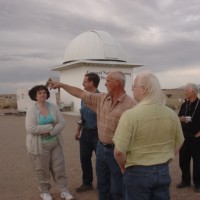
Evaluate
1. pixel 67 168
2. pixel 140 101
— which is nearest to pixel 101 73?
pixel 67 168

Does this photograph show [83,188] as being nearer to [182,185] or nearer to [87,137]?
[87,137]

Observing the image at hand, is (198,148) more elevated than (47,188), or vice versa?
(198,148)

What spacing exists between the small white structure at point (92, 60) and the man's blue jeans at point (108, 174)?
1959 centimetres

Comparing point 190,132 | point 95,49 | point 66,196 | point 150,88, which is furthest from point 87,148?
point 95,49

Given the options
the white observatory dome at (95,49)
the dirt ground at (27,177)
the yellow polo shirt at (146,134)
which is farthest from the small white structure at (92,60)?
the yellow polo shirt at (146,134)

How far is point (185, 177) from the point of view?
Result: 611 cm

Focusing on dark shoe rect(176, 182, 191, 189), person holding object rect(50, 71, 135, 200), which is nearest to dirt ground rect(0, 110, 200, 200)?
dark shoe rect(176, 182, 191, 189)

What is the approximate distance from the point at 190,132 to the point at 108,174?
2135mm

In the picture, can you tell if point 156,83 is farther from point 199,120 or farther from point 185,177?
point 185,177

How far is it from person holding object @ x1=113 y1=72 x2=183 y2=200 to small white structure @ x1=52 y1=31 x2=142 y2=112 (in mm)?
20805

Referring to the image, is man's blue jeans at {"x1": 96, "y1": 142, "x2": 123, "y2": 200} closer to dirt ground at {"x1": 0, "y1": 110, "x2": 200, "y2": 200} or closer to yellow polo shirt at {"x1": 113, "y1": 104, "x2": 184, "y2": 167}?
yellow polo shirt at {"x1": 113, "y1": 104, "x2": 184, "y2": 167}

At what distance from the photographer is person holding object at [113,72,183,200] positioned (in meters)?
2.99

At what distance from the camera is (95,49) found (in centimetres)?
2519

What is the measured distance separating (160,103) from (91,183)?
3.28m
